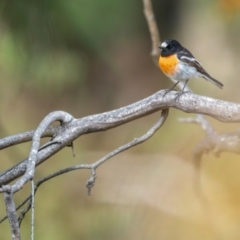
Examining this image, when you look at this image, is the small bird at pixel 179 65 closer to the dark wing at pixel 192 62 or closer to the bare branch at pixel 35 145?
the dark wing at pixel 192 62

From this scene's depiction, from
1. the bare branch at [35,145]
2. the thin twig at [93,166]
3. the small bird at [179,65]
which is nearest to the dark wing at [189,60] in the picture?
the small bird at [179,65]

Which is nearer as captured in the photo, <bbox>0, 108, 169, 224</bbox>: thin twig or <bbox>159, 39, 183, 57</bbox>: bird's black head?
<bbox>0, 108, 169, 224</bbox>: thin twig

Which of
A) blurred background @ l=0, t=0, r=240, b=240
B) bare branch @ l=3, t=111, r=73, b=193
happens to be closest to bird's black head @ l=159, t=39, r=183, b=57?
blurred background @ l=0, t=0, r=240, b=240

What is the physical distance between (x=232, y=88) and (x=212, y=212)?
2.30m

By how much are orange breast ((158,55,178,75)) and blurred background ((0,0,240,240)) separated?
0.47 metres

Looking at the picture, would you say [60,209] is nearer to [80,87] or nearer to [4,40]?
[80,87]

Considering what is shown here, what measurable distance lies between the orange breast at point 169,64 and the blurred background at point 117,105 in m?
0.47

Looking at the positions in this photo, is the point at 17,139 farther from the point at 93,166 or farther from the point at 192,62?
the point at 192,62

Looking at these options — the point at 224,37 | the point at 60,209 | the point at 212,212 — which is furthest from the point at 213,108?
the point at 224,37

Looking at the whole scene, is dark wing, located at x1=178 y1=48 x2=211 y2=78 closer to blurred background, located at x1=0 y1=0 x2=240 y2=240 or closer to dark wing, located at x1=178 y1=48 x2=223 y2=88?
dark wing, located at x1=178 y1=48 x2=223 y2=88

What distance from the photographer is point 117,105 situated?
577 cm

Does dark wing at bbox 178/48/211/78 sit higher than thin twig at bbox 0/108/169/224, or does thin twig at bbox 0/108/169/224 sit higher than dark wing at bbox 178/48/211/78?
dark wing at bbox 178/48/211/78

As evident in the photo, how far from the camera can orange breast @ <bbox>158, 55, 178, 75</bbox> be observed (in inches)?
88.0

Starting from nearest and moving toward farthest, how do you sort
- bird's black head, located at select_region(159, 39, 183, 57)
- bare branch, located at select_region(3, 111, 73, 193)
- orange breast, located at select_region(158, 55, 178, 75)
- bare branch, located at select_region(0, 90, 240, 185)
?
bare branch, located at select_region(3, 111, 73, 193) → bare branch, located at select_region(0, 90, 240, 185) → orange breast, located at select_region(158, 55, 178, 75) → bird's black head, located at select_region(159, 39, 183, 57)
